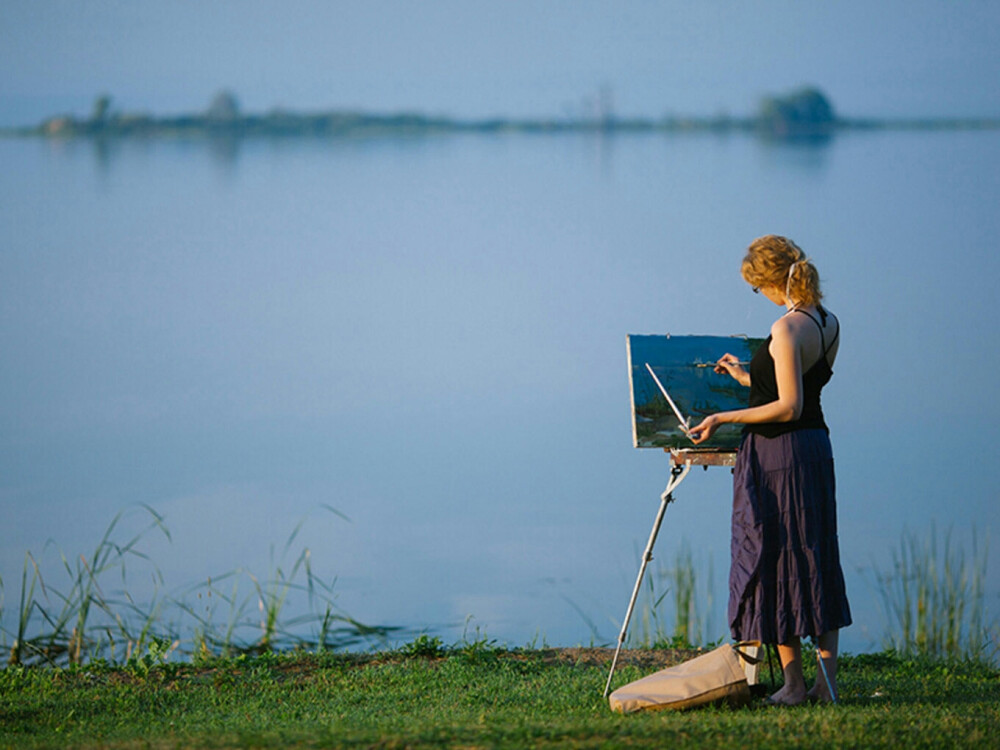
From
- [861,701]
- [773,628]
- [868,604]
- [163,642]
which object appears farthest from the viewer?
[868,604]

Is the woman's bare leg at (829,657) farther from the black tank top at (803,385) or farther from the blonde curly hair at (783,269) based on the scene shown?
the blonde curly hair at (783,269)

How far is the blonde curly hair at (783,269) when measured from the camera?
4711 millimetres

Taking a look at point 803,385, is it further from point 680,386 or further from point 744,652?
point 744,652

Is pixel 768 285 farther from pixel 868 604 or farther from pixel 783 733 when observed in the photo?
pixel 868 604

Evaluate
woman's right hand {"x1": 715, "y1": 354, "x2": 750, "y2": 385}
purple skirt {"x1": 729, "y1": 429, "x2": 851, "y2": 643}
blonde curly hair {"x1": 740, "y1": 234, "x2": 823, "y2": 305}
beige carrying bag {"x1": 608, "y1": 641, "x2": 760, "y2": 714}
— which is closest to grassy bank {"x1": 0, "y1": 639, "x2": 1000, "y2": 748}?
beige carrying bag {"x1": 608, "y1": 641, "x2": 760, "y2": 714}

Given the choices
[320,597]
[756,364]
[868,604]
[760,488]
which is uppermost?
[756,364]

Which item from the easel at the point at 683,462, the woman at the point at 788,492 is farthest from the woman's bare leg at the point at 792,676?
the easel at the point at 683,462

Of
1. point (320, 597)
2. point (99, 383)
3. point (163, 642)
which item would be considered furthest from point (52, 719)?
point (99, 383)

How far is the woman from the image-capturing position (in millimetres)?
4730

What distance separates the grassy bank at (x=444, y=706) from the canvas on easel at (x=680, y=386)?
116 centimetres

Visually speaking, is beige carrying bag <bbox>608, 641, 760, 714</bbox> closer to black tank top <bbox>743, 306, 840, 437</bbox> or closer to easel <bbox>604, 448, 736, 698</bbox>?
easel <bbox>604, 448, 736, 698</bbox>

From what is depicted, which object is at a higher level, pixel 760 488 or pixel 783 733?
pixel 760 488

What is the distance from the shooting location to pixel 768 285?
483 centimetres

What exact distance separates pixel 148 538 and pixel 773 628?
7.97 metres
